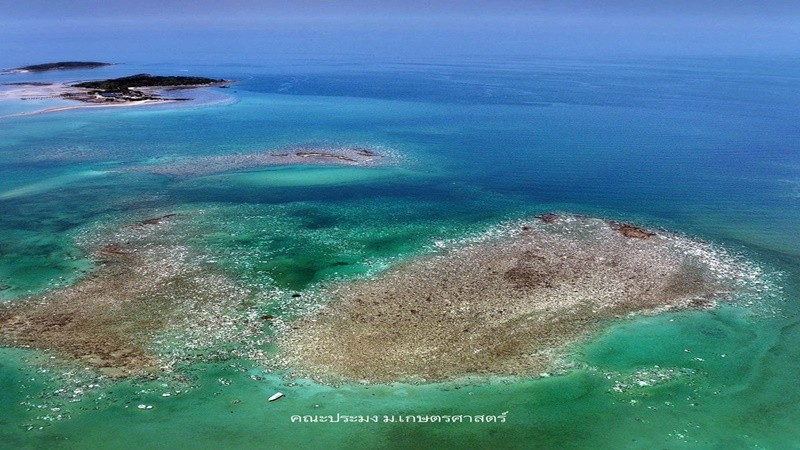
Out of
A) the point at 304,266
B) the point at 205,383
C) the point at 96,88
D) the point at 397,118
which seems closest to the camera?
the point at 205,383

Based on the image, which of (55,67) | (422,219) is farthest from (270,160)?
(55,67)

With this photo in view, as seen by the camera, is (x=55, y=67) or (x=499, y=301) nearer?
(x=499, y=301)

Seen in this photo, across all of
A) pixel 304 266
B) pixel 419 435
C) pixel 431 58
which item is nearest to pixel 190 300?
pixel 304 266

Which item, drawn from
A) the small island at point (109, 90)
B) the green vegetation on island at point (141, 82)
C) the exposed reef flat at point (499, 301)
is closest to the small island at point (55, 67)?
the small island at point (109, 90)

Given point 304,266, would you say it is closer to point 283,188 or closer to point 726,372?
point 283,188

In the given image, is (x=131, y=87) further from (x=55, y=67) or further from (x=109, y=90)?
(x=55, y=67)

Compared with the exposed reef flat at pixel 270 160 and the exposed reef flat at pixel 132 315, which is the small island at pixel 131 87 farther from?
the exposed reef flat at pixel 132 315
